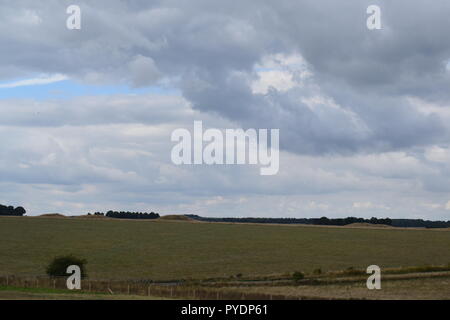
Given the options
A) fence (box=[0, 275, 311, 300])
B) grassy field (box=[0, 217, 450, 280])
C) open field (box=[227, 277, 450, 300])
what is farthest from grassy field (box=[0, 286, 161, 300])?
grassy field (box=[0, 217, 450, 280])

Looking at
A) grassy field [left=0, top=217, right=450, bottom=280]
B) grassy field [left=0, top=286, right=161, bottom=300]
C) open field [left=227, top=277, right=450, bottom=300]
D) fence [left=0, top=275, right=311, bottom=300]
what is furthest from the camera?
grassy field [left=0, top=217, right=450, bottom=280]

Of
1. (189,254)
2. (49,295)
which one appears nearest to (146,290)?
(49,295)

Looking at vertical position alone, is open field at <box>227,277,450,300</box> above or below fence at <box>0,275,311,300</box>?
below

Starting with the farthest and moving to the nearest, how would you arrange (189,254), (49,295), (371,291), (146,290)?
(189,254) < (371,291) < (146,290) < (49,295)

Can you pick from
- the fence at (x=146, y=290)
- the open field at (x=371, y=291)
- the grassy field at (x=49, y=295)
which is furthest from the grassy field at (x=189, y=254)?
the grassy field at (x=49, y=295)

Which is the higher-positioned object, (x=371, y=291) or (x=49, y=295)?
(x=49, y=295)

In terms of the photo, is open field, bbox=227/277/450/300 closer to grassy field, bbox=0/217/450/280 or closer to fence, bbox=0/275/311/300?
fence, bbox=0/275/311/300

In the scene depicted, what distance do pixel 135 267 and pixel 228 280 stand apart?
20.9 metres

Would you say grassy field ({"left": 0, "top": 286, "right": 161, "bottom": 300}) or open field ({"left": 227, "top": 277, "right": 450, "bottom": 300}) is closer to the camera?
grassy field ({"left": 0, "top": 286, "right": 161, "bottom": 300})

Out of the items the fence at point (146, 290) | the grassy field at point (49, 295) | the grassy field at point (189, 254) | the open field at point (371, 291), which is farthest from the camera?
the grassy field at point (189, 254)

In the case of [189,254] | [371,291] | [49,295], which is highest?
[49,295]

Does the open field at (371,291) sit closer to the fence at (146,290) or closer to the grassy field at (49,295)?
the fence at (146,290)

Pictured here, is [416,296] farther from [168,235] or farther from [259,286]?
[168,235]

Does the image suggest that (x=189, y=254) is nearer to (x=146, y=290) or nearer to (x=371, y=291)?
(x=371, y=291)
